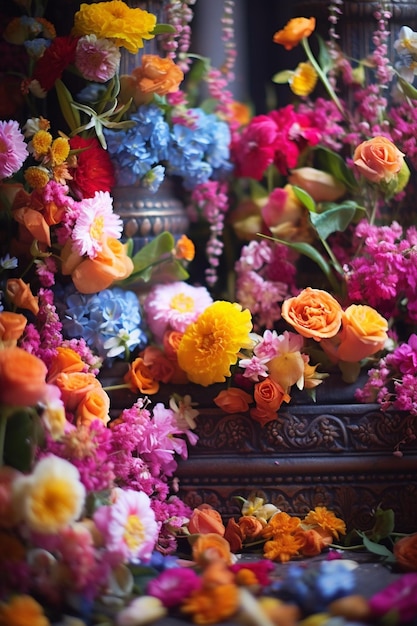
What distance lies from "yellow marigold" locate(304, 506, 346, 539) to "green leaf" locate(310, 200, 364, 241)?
0.48 meters

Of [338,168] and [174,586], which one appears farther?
[338,168]

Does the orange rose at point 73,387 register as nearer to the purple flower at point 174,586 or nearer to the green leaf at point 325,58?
Result: the purple flower at point 174,586

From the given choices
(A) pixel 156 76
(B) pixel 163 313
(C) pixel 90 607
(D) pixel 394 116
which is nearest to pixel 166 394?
(B) pixel 163 313

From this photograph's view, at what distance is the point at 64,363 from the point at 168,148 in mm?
462

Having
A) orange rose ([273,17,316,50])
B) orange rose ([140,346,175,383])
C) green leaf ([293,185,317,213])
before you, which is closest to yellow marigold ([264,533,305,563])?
orange rose ([140,346,175,383])

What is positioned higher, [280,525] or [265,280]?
[265,280]

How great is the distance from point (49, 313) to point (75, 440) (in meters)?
0.28

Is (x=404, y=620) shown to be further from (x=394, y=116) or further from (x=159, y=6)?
(x=159, y=6)

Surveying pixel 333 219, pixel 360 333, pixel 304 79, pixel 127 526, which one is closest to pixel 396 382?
pixel 360 333

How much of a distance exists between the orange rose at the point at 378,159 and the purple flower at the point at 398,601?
0.70 meters

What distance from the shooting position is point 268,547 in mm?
1351

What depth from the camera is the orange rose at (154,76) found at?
1.46 meters

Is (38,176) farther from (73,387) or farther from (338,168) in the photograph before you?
(338,168)

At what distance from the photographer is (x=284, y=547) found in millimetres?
1344
